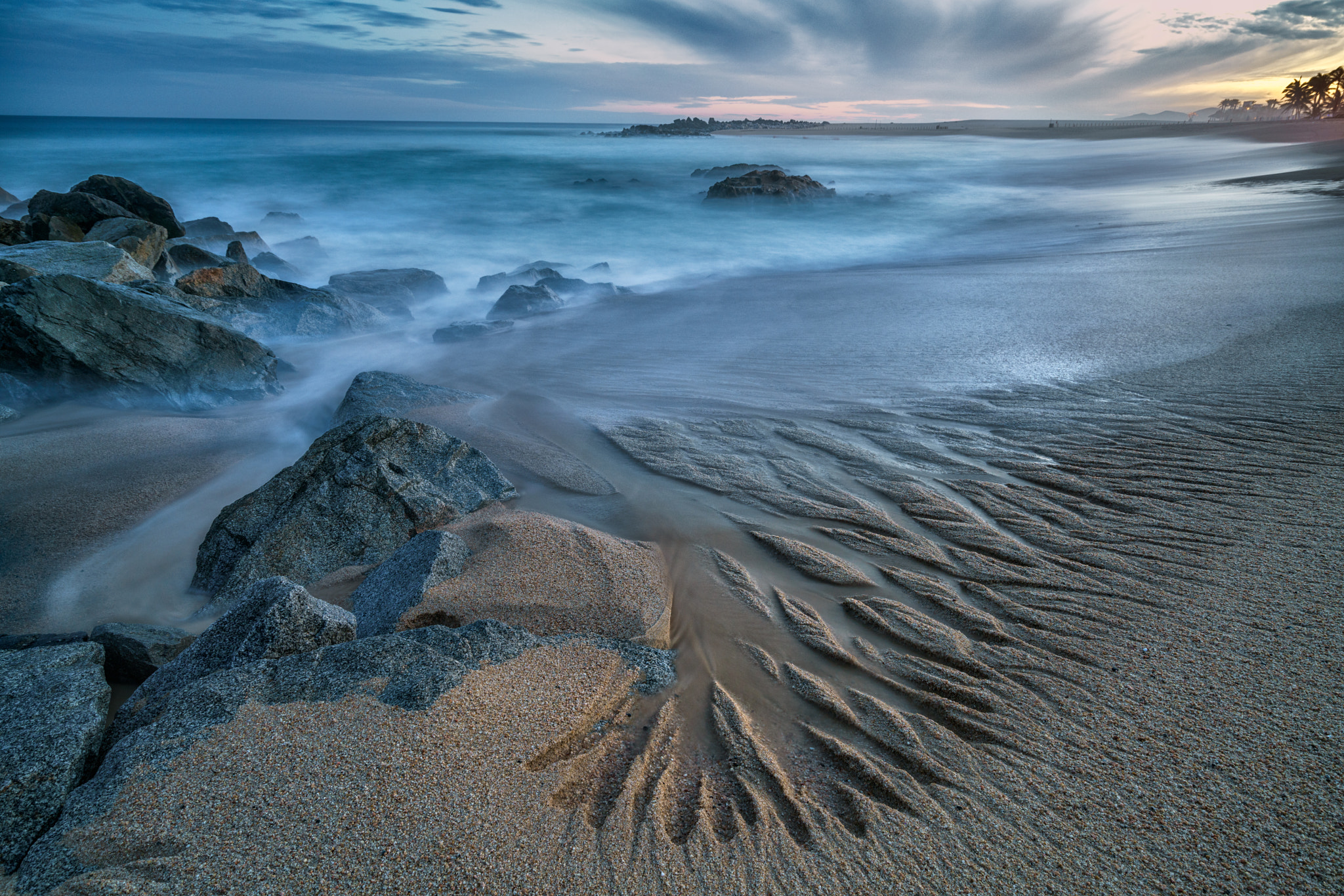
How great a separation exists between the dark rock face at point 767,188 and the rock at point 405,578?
2251 cm

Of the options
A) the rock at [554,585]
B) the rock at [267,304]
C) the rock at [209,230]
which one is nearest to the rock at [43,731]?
the rock at [554,585]

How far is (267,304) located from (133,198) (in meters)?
7.00

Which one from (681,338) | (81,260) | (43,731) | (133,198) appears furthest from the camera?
(133,198)

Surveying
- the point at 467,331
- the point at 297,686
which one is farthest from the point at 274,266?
the point at 297,686

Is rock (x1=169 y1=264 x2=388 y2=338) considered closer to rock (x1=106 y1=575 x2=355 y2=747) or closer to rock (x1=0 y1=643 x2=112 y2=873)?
rock (x1=0 y1=643 x2=112 y2=873)

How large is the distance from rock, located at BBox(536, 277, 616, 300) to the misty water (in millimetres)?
448

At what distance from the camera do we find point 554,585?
9.96ft

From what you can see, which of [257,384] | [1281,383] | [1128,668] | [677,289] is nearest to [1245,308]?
[1281,383]

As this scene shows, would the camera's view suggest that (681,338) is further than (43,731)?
Yes

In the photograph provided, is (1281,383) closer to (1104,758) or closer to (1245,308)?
(1245,308)

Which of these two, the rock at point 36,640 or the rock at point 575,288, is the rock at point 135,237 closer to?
the rock at point 575,288

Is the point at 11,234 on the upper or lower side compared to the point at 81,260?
upper

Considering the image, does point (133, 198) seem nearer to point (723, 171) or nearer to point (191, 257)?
point (191, 257)

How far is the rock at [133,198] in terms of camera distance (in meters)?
12.1
